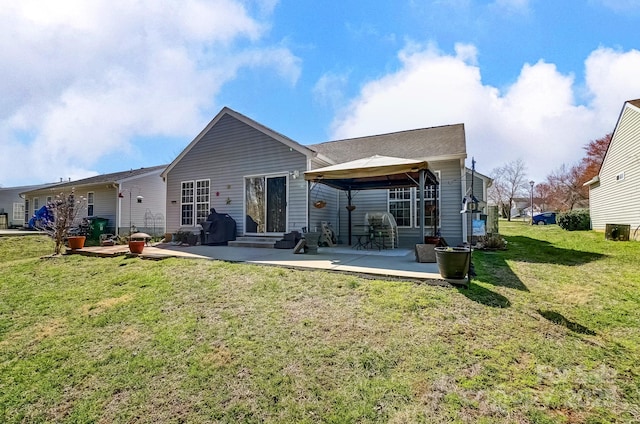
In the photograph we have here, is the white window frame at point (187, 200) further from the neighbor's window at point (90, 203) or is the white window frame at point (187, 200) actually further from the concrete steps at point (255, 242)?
the neighbor's window at point (90, 203)

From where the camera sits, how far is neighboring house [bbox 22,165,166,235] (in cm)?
1633

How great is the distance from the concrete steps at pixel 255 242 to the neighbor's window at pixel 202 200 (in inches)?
87.4

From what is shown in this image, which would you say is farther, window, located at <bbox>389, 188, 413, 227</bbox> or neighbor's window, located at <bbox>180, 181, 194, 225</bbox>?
neighbor's window, located at <bbox>180, 181, 194, 225</bbox>

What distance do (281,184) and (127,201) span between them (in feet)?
36.1

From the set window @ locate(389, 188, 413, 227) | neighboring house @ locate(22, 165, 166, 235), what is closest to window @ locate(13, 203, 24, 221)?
neighboring house @ locate(22, 165, 166, 235)

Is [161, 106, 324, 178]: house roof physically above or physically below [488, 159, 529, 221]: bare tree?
below

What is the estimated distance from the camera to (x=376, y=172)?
7.45m

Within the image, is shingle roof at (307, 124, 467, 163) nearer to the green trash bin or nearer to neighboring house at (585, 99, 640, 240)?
neighboring house at (585, 99, 640, 240)

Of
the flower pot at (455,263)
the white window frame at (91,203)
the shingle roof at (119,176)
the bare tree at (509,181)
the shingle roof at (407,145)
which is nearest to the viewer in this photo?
the flower pot at (455,263)

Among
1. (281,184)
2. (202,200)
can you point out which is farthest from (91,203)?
(281,184)

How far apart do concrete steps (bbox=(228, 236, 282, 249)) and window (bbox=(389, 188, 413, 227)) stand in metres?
4.06

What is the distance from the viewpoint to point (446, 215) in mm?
10008

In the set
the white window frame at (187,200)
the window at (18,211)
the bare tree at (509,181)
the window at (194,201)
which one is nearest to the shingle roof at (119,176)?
the white window frame at (187,200)

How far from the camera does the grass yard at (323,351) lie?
2387mm
